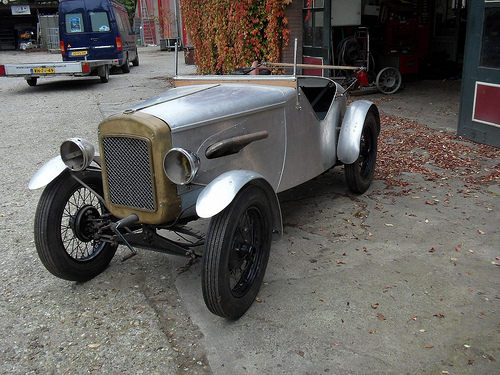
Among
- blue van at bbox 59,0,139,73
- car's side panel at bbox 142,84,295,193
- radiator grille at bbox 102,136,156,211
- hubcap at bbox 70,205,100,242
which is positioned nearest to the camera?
radiator grille at bbox 102,136,156,211

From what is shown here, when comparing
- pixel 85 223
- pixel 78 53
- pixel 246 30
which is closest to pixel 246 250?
pixel 85 223

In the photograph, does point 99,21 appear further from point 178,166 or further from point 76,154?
point 178,166

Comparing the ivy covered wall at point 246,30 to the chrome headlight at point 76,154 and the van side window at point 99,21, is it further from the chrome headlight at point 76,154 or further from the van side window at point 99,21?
the chrome headlight at point 76,154

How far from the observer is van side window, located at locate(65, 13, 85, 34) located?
14.9m

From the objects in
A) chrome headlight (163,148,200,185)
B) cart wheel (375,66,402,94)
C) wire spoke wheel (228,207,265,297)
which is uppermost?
chrome headlight (163,148,200,185)

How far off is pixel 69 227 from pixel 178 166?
41.9 inches

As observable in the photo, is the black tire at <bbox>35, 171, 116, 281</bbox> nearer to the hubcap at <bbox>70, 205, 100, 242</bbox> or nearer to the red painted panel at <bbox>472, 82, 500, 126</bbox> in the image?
the hubcap at <bbox>70, 205, 100, 242</bbox>

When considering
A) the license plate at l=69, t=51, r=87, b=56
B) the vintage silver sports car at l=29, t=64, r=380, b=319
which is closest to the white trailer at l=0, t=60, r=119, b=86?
the license plate at l=69, t=51, r=87, b=56

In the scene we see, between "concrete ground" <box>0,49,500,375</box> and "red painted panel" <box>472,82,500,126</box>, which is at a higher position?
"red painted panel" <box>472,82,500,126</box>

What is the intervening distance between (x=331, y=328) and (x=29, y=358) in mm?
1716

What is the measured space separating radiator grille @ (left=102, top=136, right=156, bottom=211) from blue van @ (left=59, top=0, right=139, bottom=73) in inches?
514

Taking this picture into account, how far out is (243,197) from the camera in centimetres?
290

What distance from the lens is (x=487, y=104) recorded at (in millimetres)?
6555

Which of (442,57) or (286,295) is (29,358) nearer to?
(286,295)
